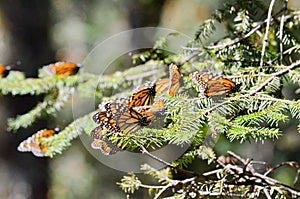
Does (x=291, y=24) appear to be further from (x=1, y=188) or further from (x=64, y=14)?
(x=64, y=14)

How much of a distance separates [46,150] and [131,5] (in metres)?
2.32

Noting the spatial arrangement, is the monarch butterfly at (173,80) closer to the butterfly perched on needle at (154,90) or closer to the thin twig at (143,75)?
the butterfly perched on needle at (154,90)

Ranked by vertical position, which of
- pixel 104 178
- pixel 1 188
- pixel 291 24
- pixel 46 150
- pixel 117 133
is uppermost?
pixel 291 24

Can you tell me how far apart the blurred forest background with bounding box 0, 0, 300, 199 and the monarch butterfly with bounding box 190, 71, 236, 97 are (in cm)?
112

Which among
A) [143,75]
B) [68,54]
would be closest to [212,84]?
[143,75]

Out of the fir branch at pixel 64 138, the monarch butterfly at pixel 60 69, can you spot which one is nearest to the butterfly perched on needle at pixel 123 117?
the fir branch at pixel 64 138

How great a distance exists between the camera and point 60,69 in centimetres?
75

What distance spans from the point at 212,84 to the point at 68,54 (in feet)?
8.55

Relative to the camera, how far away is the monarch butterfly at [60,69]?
0.74 meters

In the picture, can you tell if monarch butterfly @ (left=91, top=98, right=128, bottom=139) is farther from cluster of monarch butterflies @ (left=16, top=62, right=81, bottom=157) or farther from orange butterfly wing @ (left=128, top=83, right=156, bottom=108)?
cluster of monarch butterflies @ (left=16, top=62, right=81, bottom=157)

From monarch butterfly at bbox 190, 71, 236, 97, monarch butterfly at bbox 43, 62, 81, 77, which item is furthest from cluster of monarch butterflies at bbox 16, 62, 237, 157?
monarch butterfly at bbox 43, 62, 81, 77

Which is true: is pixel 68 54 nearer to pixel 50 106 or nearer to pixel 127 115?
pixel 50 106

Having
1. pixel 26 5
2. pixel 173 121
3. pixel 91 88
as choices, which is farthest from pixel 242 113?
pixel 26 5

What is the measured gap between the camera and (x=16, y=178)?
4.82 feet
